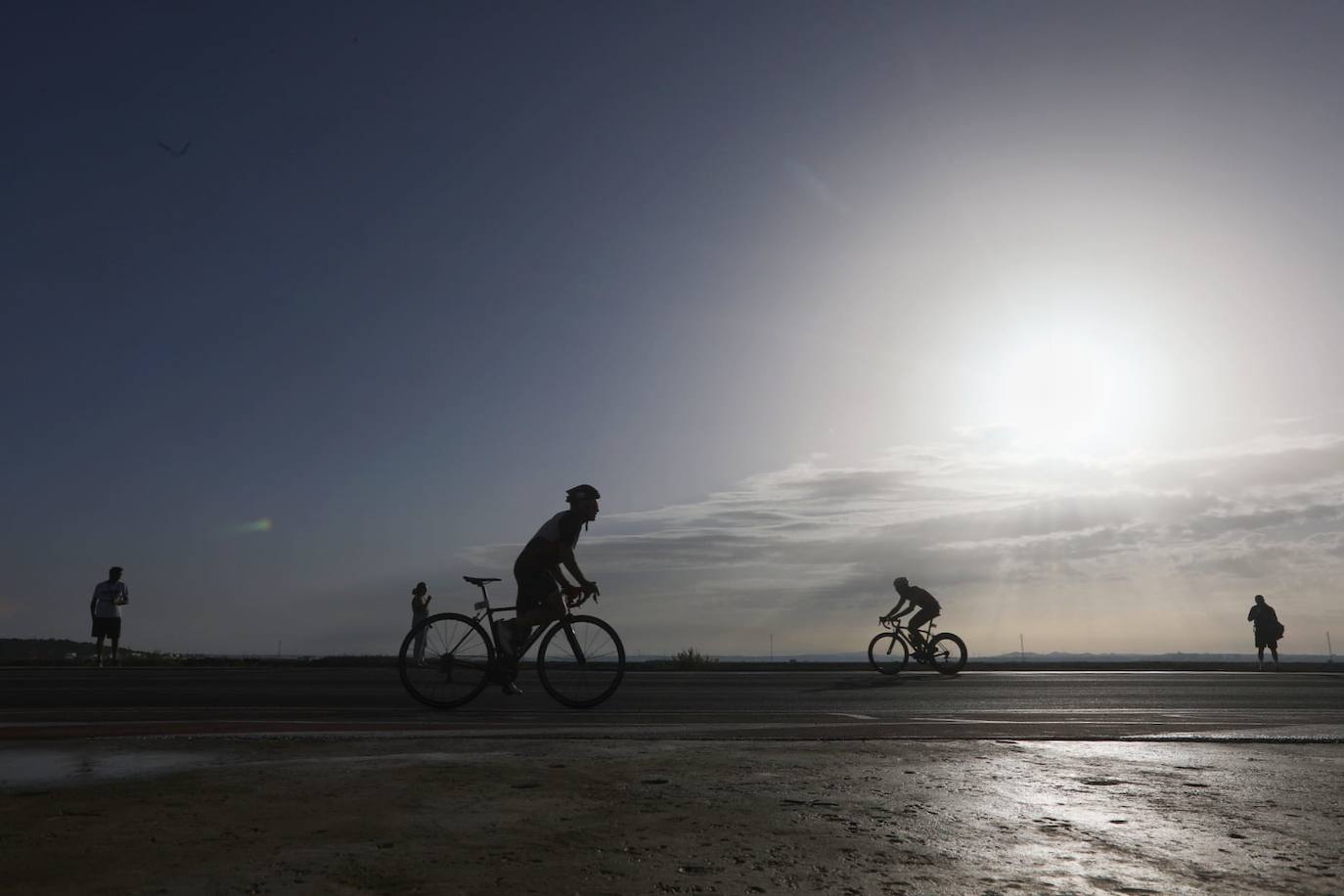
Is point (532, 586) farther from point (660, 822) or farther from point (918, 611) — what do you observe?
point (918, 611)

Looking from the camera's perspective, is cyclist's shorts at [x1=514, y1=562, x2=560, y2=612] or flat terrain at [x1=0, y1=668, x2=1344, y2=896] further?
cyclist's shorts at [x1=514, y1=562, x2=560, y2=612]

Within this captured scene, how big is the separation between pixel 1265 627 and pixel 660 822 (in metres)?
25.2

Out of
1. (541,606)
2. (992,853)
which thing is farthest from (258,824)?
(541,606)

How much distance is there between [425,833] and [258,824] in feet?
1.95

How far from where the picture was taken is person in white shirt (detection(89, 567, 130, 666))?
61.0 ft

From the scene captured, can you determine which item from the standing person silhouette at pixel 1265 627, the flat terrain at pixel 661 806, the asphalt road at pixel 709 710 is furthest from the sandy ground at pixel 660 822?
the standing person silhouette at pixel 1265 627

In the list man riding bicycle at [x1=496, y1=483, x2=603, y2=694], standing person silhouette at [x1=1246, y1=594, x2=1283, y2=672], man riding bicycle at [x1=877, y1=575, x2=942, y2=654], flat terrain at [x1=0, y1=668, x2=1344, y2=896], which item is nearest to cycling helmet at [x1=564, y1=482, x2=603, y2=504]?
man riding bicycle at [x1=496, y1=483, x2=603, y2=694]

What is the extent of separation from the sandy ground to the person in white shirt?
15.3 meters

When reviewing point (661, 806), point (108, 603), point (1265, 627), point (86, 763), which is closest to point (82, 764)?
point (86, 763)

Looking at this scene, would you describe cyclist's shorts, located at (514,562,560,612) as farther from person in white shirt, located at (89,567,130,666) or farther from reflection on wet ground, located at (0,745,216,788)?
person in white shirt, located at (89,567,130,666)

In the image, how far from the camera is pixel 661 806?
357 centimetres

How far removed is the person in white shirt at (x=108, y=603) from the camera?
61.0 ft

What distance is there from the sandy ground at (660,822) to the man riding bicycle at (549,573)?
3.59 m

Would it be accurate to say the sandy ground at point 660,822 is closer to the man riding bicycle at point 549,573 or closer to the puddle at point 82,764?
the puddle at point 82,764
